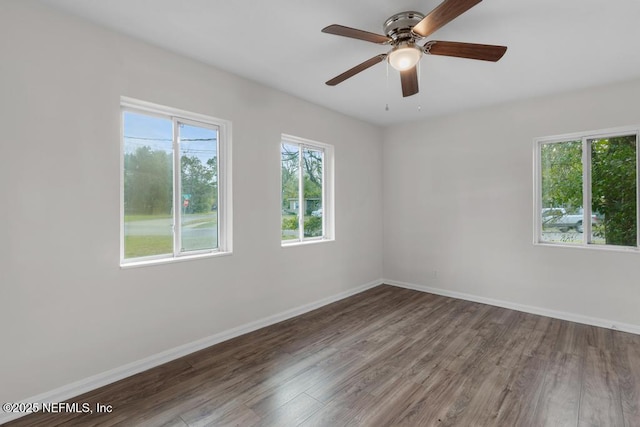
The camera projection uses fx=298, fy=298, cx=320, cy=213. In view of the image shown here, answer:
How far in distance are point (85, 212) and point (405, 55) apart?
2588 millimetres

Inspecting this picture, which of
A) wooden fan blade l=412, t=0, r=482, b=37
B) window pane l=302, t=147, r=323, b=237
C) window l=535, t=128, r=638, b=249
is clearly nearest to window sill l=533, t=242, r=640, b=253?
window l=535, t=128, r=638, b=249

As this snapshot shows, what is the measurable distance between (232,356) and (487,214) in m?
3.65

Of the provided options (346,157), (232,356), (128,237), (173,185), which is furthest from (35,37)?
(346,157)

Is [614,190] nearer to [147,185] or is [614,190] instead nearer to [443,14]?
[443,14]

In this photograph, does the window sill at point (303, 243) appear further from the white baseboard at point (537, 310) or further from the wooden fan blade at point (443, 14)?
the wooden fan blade at point (443, 14)

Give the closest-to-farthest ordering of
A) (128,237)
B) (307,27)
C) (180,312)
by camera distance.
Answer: (307,27) → (128,237) → (180,312)

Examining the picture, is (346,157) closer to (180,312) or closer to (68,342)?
(180,312)

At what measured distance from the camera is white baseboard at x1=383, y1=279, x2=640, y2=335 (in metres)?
3.26

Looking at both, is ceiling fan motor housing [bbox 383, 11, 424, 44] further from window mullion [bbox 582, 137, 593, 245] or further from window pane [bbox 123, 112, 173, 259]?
window mullion [bbox 582, 137, 593, 245]

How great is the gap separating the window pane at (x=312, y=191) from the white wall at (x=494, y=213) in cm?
145

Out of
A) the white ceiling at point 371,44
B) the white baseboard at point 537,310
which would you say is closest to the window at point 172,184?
the white ceiling at point 371,44

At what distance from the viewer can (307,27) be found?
2270mm

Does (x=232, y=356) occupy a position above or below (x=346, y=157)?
below

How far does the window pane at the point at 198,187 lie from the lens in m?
2.85
